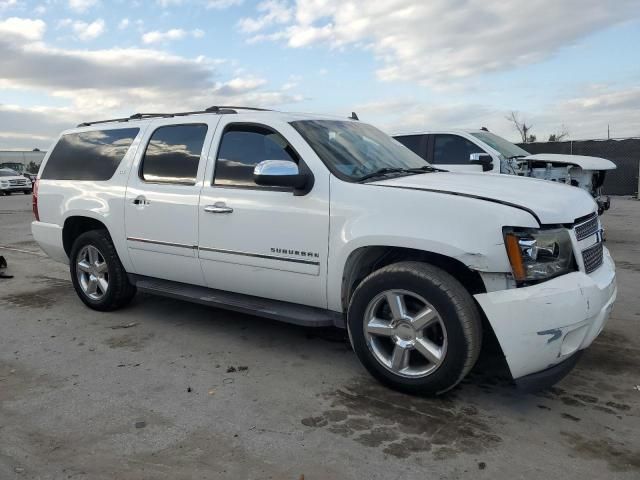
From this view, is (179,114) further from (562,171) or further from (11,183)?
(11,183)

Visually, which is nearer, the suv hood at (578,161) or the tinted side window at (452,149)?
the suv hood at (578,161)

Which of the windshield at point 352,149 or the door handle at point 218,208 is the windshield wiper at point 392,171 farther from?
the door handle at point 218,208

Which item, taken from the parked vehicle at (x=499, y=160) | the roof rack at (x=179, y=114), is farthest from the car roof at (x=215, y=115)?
the parked vehicle at (x=499, y=160)

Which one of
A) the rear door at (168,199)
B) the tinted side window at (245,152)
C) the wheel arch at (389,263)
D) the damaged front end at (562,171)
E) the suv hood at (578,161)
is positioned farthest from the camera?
the damaged front end at (562,171)

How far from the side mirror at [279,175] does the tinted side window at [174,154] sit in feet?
3.25

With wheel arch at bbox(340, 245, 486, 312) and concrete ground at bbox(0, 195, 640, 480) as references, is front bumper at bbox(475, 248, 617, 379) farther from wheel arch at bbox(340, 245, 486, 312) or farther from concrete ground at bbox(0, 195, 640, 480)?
concrete ground at bbox(0, 195, 640, 480)

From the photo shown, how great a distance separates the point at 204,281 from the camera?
449 cm

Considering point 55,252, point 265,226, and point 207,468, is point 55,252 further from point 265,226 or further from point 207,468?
point 207,468

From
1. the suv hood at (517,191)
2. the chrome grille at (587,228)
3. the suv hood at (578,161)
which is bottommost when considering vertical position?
the chrome grille at (587,228)

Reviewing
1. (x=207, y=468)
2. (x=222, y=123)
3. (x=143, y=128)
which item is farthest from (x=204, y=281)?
(x=207, y=468)

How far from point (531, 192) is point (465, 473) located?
5.65 feet

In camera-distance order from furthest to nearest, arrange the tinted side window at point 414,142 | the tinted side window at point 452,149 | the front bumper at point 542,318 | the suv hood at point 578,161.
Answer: the tinted side window at point 414,142 < the tinted side window at point 452,149 < the suv hood at point 578,161 < the front bumper at point 542,318

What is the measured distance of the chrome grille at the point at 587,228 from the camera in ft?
10.8

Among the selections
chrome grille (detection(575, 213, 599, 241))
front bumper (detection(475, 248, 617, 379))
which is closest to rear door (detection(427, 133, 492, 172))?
chrome grille (detection(575, 213, 599, 241))
